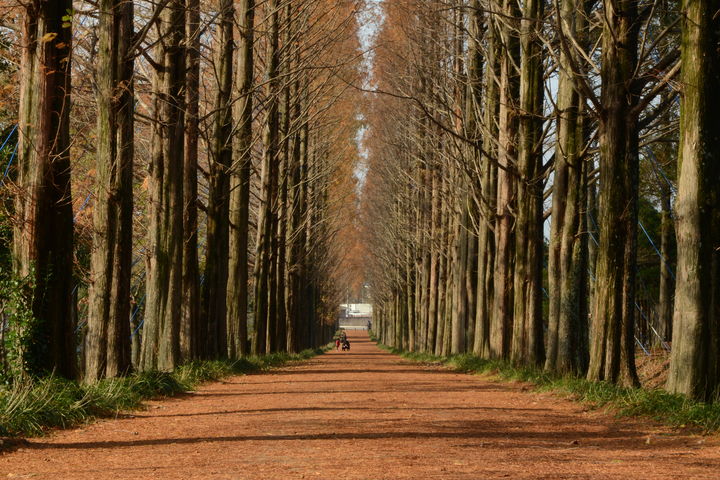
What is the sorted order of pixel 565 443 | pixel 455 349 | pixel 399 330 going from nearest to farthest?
pixel 565 443 < pixel 455 349 < pixel 399 330

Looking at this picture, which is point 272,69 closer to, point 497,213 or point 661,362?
point 497,213

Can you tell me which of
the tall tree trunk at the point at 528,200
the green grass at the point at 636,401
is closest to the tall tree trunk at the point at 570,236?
the green grass at the point at 636,401

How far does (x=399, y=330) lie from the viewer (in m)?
58.3

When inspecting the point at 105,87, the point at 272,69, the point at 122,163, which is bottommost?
the point at 122,163

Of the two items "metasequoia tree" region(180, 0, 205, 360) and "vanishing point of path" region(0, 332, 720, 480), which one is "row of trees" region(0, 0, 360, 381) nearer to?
"metasequoia tree" region(180, 0, 205, 360)

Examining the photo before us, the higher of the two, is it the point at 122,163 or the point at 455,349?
the point at 122,163

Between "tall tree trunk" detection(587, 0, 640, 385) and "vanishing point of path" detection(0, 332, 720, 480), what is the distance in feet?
3.19

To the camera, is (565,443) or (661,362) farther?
(661,362)

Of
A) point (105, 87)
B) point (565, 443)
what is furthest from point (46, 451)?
point (105, 87)

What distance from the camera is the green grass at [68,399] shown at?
8.47 meters

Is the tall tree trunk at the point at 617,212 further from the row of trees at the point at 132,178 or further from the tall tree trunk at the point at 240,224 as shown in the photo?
the tall tree trunk at the point at 240,224

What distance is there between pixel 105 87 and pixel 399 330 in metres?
46.6

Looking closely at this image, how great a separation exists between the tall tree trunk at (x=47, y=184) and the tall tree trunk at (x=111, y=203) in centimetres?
166

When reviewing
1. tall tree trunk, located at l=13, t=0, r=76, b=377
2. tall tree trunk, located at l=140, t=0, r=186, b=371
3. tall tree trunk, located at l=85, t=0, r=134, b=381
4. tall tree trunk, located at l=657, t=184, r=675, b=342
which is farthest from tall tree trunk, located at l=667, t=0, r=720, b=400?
tall tree trunk, located at l=657, t=184, r=675, b=342
